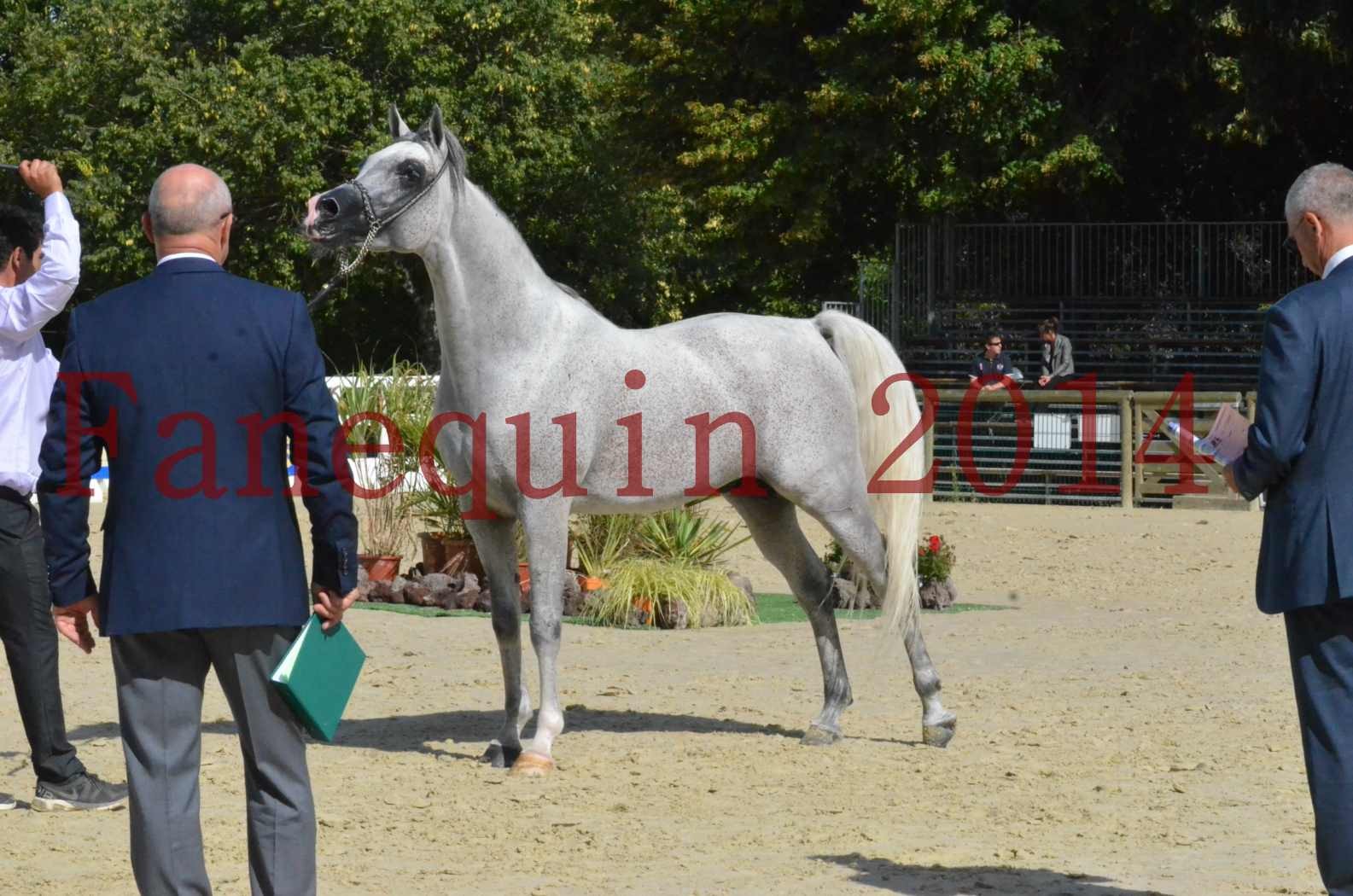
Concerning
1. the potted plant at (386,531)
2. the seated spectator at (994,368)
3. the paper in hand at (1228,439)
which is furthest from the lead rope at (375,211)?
the seated spectator at (994,368)

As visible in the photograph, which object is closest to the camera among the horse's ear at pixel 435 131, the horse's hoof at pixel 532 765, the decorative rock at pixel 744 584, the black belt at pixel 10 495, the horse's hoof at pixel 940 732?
the black belt at pixel 10 495

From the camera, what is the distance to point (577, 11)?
35.5m

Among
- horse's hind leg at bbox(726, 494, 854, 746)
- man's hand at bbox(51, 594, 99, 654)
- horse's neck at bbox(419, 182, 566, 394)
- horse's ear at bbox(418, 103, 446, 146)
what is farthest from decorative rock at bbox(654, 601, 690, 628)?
man's hand at bbox(51, 594, 99, 654)

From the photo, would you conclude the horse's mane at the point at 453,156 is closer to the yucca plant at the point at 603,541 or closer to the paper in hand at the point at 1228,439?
the paper in hand at the point at 1228,439

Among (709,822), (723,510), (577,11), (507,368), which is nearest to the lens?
(709,822)

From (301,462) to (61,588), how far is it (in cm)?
66

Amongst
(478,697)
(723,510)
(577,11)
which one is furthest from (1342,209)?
(577,11)

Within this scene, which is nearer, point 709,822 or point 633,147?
point 709,822

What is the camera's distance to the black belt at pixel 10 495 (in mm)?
5930

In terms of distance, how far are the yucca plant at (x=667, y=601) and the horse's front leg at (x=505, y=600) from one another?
4.07 metres

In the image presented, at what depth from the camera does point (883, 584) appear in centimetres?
779

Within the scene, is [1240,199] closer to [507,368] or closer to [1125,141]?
[1125,141]

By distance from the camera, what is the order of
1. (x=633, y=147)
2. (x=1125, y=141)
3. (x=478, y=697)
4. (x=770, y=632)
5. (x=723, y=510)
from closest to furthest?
(x=478, y=697), (x=770, y=632), (x=723, y=510), (x=1125, y=141), (x=633, y=147)

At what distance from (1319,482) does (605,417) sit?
3465 mm
